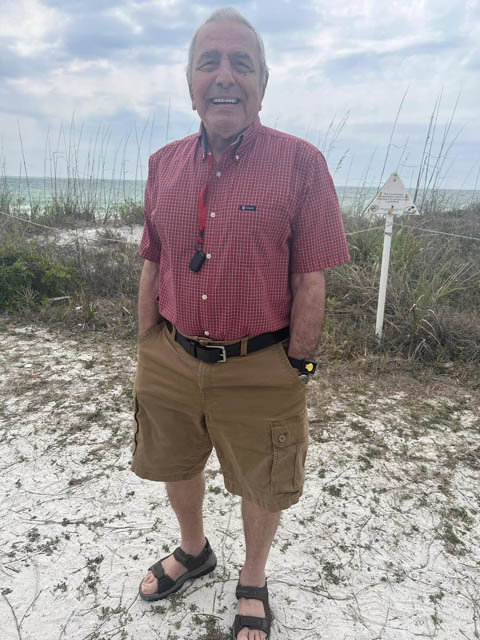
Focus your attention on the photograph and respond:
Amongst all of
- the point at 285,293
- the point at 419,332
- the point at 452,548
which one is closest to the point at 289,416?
the point at 285,293

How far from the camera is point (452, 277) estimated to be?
4.18 meters

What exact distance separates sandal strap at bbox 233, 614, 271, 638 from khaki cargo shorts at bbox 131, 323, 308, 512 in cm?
45

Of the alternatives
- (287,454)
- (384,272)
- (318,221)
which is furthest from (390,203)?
(287,454)

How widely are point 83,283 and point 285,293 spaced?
3.85 m

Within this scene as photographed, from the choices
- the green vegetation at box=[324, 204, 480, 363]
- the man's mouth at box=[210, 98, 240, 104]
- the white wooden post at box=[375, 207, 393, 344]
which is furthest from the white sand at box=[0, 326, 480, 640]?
the man's mouth at box=[210, 98, 240, 104]

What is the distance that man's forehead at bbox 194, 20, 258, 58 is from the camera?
3.84ft

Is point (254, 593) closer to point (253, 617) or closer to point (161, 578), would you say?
point (253, 617)

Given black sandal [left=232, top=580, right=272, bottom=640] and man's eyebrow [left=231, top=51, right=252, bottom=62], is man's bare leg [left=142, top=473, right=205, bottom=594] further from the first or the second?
man's eyebrow [left=231, top=51, right=252, bottom=62]

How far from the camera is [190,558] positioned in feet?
5.29

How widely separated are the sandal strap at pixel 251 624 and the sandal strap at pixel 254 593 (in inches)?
2.0

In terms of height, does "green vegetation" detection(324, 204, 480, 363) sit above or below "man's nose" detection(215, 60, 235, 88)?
below

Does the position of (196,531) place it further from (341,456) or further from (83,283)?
(83,283)

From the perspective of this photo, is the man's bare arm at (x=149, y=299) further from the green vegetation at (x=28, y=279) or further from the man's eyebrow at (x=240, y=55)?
the green vegetation at (x=28, y=279)

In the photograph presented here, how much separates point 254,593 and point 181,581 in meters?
0.29
